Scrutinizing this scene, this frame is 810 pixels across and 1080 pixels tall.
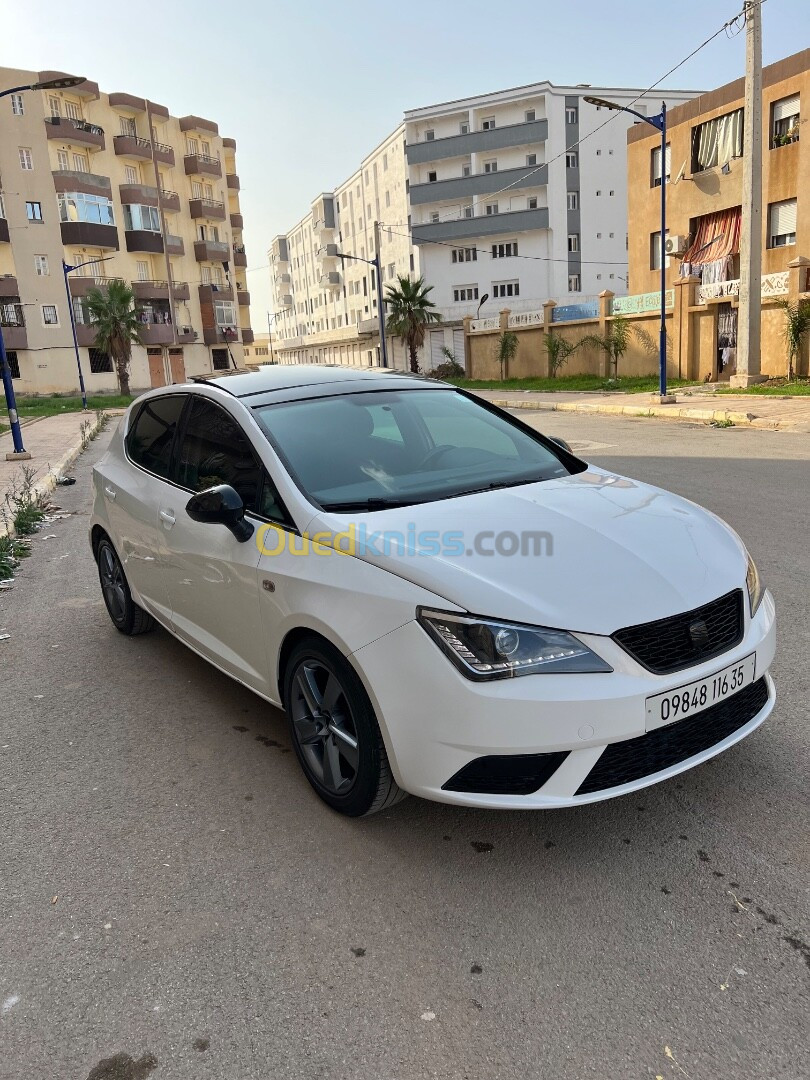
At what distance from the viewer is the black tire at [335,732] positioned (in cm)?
275

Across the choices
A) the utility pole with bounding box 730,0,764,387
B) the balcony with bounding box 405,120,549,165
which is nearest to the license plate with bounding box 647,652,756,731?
the utility pole with bounding box 730,0,764,387

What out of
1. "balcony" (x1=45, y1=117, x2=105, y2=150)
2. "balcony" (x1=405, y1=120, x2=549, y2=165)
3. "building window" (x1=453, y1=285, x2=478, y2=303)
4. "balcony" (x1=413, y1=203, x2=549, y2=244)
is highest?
"balcony" (x1=45, y1=117, x2=105, y2=150)

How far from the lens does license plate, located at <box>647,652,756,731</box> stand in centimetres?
248

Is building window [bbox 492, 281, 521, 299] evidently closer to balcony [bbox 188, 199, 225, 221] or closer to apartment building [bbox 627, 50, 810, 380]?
balcony [bbox 188, 199, 225, 221]

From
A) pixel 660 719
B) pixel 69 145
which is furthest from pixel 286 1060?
pixel 69 145

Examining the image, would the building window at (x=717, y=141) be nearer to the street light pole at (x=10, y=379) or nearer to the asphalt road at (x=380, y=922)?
the street light pole at (x=10, y=379)

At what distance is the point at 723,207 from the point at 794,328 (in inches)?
339

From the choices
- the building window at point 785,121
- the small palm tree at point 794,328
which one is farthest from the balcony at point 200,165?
the small palm tree at point 794,328

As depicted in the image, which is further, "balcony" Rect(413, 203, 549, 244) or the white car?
"balcony" Rect(413, 203, 549, 244)

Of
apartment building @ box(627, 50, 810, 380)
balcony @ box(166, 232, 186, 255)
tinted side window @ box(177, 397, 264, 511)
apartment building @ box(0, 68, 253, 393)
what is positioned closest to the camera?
tinted side window @ box(177, 397, 264, 511)

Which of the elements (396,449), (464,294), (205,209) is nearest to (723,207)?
(396,449)

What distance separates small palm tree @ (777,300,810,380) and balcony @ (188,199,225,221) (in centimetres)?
4754

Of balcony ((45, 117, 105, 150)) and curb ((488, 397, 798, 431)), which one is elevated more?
balcony ((45, 117, 105, 150))

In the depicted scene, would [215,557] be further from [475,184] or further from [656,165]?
[475,184]
